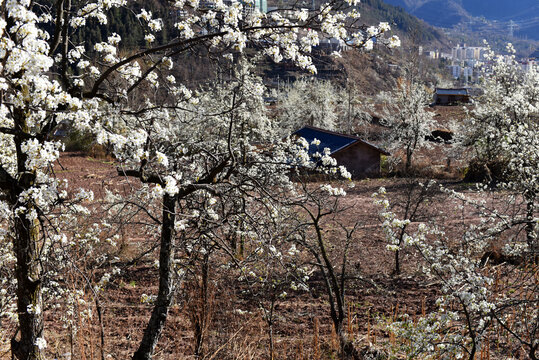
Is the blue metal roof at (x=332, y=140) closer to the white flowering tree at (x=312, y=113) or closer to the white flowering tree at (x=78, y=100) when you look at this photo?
the white flowering tree at (x=312, y=113)

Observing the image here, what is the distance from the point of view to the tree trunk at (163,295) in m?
5.58

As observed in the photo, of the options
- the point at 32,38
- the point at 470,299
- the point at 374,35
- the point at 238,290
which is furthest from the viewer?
the point at 238,290

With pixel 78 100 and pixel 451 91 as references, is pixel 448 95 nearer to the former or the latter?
pixel 451 91

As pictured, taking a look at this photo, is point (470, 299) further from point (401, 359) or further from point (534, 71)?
point (534, 71)

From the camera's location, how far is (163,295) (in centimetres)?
565

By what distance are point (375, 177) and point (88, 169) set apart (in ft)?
63.1

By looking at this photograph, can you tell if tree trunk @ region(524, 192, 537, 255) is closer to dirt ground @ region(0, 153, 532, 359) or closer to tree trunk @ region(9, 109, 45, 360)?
dirt ground @ region(0, 153, 532, 359)

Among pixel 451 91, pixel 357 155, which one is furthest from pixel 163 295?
pixel 451 91

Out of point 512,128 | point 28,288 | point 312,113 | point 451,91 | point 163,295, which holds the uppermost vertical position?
point 451,91

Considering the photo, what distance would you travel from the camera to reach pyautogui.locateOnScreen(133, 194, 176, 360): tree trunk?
558 cm

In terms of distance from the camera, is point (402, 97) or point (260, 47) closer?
point (260, 47)

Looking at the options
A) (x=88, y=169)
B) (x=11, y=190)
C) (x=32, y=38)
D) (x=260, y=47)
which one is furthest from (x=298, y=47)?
(x=88, y=169)

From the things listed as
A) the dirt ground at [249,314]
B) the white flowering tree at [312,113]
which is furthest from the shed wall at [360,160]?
the dirt ground at [249,314]

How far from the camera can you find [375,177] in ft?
106
